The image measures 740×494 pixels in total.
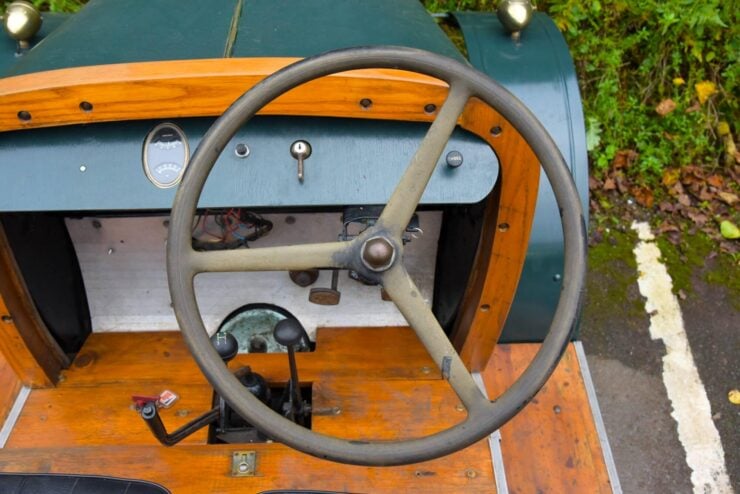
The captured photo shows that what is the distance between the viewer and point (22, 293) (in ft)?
6.43

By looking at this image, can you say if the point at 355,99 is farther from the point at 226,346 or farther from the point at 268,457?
the point at 268,457

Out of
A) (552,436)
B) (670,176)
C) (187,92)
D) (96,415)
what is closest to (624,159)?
(670,176)

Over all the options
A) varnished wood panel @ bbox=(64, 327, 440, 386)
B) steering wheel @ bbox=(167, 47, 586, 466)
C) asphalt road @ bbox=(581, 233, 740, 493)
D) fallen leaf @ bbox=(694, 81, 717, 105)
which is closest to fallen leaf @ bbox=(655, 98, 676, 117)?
fallen leaf @ bbox=(694, 81, 717, 105)

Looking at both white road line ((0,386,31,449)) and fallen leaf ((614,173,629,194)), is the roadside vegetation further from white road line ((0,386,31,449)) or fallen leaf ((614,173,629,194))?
white road line ((0,386,31,449))

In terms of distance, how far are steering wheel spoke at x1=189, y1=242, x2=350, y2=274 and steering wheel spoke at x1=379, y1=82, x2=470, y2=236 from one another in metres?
0.12

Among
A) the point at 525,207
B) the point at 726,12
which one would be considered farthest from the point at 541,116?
the point at 726,12

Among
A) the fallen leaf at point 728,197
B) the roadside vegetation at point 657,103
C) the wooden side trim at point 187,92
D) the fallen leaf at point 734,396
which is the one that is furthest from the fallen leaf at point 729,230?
the wooden side trim at point 187,92

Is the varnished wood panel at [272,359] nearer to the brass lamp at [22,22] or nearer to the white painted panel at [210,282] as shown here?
the white painted panel at [210,282]

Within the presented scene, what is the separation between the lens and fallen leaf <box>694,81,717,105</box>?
376 centimetres

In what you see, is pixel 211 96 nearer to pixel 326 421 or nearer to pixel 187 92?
pixel 187 92

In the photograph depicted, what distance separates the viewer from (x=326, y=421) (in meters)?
1.95

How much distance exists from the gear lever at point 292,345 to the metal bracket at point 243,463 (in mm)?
210

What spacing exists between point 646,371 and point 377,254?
2.18 meters

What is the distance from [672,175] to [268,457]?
9.60 feet
